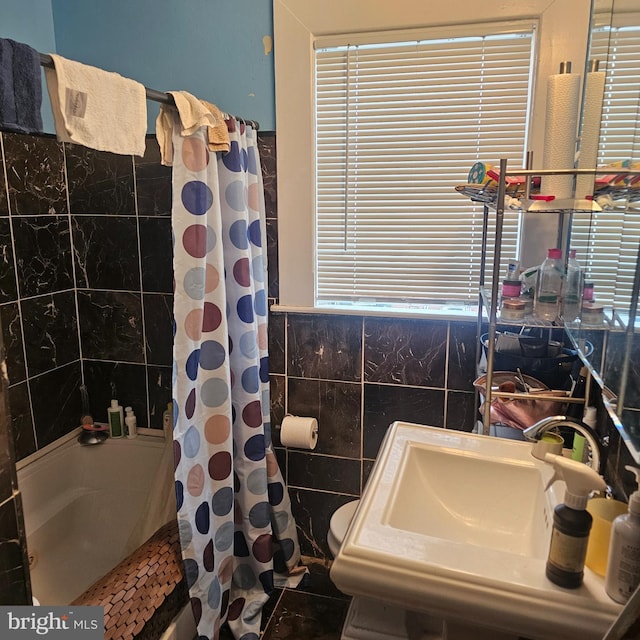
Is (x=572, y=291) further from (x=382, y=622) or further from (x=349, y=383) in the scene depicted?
(x=382, y=622)

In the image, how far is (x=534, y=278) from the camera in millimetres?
1546

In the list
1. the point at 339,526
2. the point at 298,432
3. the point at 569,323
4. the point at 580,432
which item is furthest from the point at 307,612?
the point at 569,323

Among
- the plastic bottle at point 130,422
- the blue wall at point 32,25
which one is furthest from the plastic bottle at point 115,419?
the blue wall at point 32,25

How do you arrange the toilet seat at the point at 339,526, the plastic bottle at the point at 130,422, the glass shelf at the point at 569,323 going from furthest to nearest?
the plastic bottle at the point at 130,422
the toilet seat at the point at 339,526
the glass shelf at the point at 569,323

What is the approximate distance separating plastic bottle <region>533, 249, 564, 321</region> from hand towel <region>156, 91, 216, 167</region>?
42.9 inches

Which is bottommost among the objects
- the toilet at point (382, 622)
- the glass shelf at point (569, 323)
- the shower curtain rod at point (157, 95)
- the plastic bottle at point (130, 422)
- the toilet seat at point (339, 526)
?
the toilet at point (382, 622)

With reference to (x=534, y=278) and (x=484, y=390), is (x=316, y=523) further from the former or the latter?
(x=534, y=278)

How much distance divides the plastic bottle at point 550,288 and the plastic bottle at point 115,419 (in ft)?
5.95

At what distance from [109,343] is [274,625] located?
4.42 feet

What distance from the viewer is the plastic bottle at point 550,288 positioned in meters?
1.41

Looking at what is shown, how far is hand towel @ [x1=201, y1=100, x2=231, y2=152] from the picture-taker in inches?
65.7

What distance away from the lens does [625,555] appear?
827 millimetres

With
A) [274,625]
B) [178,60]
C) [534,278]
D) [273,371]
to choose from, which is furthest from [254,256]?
[274,625]

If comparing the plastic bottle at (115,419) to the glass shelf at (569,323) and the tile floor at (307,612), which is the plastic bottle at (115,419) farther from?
the glass shelf at (569,323)
